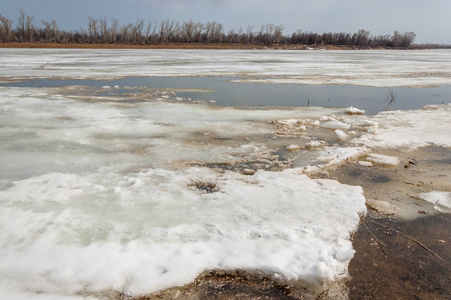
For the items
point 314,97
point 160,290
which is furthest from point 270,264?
point 314,97

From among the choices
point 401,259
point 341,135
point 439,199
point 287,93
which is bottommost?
point 401,259

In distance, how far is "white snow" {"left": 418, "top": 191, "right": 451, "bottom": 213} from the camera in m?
2.84

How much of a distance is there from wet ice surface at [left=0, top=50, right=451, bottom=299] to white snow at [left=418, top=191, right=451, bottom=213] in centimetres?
64

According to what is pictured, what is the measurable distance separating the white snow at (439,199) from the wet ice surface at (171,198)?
2.11 ft

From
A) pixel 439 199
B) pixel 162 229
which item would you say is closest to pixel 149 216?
pixel 162 229

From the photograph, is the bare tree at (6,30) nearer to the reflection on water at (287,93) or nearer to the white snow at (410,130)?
the reflection on water at (287,93)

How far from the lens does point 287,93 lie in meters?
9.32

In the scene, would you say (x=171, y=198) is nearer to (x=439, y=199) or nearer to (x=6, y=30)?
(x=439, y=199)

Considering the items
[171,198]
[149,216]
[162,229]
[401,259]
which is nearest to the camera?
[401,259]

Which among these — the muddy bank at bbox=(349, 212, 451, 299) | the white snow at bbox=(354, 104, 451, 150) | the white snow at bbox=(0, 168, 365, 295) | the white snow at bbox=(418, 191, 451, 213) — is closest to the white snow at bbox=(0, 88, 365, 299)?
the white snow at bbox=(0, 168, 365, 295)

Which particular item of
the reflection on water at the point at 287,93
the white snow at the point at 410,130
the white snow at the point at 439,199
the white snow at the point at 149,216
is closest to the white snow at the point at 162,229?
the white snow at the point at 149,216

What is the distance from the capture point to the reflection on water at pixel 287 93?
8.02 m

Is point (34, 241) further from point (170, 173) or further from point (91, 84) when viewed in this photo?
point (91, 84)

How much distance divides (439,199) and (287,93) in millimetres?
6649
